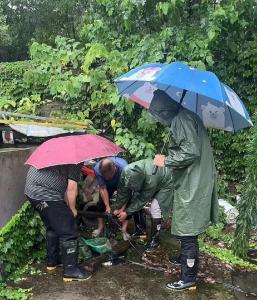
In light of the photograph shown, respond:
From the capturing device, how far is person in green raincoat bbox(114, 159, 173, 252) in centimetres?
574

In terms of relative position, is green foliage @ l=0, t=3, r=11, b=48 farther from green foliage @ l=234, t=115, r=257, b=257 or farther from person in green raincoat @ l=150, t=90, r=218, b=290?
person in green raincoat @ l=150, t=90, r=218, b=290

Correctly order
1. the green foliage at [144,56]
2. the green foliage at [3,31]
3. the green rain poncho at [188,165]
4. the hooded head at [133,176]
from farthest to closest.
→ the green foliage at [3,31] < the green foliage at [144,56] < the hooded head at [133,176] < the green rain poncho at [188,165]

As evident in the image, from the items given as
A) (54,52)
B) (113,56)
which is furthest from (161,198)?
(54,52)

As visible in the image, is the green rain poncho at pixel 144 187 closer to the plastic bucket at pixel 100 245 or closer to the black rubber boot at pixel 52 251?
the plastic bucket at pixel 100 245

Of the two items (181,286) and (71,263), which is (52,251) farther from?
(181,286)

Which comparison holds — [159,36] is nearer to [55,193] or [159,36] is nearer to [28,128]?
[28,128]

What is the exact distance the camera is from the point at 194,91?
13.7 feet

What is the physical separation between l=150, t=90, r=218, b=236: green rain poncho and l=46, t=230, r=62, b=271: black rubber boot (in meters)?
1.44

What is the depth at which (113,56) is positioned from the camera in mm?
7320

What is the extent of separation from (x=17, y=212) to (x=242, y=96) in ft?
15.2

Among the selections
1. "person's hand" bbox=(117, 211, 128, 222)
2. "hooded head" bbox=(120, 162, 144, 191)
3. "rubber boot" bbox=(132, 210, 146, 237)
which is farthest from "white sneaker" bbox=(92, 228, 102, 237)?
"hooded head" bbox=(120, 162, 144, 191)

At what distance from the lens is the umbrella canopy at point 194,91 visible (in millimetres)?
4246

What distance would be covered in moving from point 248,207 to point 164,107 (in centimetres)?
201

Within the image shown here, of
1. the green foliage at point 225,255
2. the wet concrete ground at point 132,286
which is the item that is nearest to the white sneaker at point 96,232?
the wet concrete ground at point 132,286
